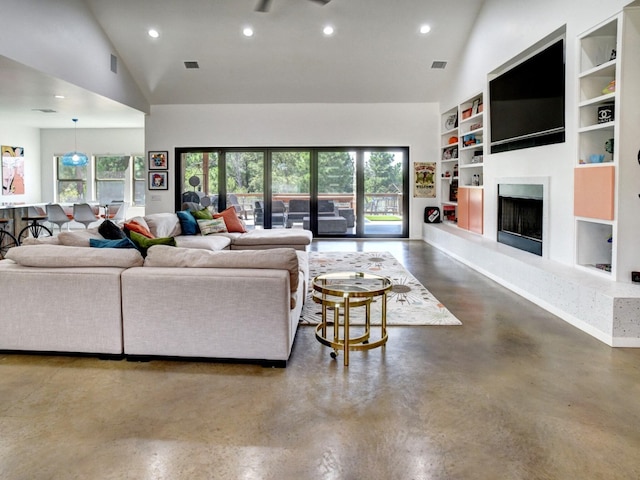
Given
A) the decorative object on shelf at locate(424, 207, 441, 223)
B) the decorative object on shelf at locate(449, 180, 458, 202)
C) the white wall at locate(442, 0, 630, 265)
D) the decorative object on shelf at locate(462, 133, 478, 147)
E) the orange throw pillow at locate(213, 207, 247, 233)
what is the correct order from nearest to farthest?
the white wall at locate(442, 0, 630, 265) < the orange throw pillow at locate(213, 207, 247, 233) < the decorative object on shelf at locate(462, 133, 478, 147) < the decorative object on shelf at locate(449, 180, 458, 202) < the decorative object on shelf at locate(424, 207, 441, 223)

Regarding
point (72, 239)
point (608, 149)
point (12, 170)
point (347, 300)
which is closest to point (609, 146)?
point (608, 149)

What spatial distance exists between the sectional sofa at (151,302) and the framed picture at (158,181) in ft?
23.4

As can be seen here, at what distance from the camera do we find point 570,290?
421 centimetres

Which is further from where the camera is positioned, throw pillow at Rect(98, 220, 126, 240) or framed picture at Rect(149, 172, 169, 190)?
framed picture at Rect(149, 172, 169, 190)

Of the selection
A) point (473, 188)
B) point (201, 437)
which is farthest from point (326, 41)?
point (201, 437)

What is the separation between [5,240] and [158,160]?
3289mm

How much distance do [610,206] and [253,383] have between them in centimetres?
334

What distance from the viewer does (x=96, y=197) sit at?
13039 mm

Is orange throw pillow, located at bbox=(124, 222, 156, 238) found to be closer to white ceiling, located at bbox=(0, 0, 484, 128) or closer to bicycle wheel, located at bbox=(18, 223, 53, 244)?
white ceiling, located at bbox=(0, 0, 484, 128)

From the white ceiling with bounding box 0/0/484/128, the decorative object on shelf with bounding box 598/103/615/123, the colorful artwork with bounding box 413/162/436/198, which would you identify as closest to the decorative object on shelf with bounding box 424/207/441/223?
the colorful artwork with bounding box 413/162/436/198

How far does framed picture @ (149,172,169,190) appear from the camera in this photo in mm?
10344

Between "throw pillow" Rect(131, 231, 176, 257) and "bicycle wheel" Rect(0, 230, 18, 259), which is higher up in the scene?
"throw pillow" Rect(131, 231, 176, 257)

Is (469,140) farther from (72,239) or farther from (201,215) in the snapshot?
(72,239)

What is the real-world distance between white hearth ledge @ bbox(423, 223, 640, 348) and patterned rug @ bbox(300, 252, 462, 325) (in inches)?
39.0
